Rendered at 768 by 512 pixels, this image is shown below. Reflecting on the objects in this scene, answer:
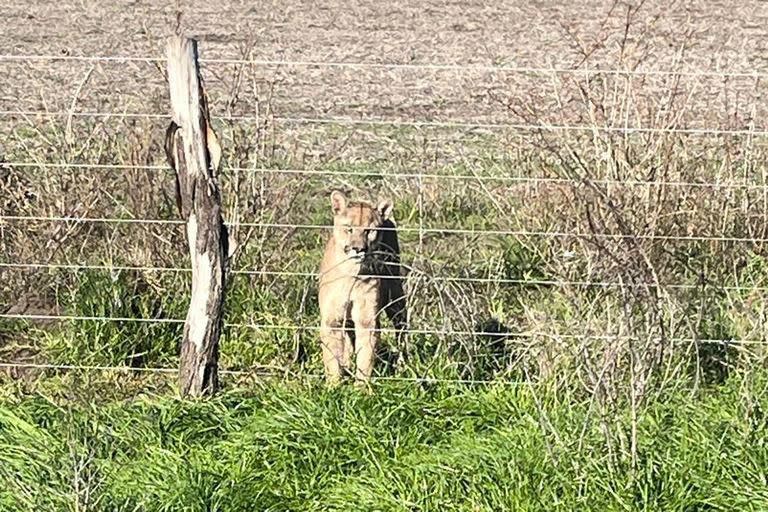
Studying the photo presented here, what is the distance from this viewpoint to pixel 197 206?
5957 mm

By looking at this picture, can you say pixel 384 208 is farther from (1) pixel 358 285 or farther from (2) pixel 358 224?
(1) pixel 358 285

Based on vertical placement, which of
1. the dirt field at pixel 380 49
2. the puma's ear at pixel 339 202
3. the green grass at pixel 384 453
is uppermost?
the dirt field at pixel 380 49

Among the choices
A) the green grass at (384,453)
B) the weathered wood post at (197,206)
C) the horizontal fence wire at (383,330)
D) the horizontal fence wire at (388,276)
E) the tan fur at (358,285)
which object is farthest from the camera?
the tan fur at (358,285)

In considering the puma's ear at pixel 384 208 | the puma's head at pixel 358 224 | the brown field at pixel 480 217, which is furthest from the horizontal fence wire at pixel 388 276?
the puma's ear at pixel 384 208

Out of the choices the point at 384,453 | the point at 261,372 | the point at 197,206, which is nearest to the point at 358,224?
the point at 261,372

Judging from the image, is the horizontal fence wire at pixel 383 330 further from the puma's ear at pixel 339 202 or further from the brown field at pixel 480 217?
the puma's ear at pixel 339 202

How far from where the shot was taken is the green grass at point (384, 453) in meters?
5.00

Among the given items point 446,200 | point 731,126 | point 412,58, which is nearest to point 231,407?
point 446,200

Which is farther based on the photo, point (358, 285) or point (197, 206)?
point (358, 285)

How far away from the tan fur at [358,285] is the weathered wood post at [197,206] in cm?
66

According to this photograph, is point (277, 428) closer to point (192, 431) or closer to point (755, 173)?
point (192, 431)

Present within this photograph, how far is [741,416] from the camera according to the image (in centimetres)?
538

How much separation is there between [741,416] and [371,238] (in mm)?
2142

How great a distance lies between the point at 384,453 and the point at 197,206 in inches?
54.0
